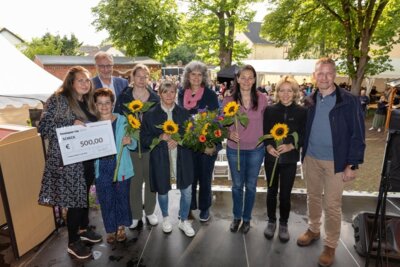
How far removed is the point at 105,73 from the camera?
392 centimetres

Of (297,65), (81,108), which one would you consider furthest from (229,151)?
(297,65)

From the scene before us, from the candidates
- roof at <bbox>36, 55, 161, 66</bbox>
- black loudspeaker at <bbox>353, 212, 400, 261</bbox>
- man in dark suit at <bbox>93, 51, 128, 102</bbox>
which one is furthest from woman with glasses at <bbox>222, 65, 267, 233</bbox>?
roof at <bbox>36, 55, 161, 66</bbox>

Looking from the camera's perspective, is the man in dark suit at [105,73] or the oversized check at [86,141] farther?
the man in dark suit at [105,73]

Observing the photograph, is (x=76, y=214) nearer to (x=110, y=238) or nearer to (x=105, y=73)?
(x=110, y=238)

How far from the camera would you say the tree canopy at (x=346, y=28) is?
36.2ft

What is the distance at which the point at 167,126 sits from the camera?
9.80ft

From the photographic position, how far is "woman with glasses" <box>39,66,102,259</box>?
2904mm

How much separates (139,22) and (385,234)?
78.7 feet

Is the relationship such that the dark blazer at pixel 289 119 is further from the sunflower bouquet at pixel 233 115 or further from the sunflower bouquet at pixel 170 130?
the sunflower bouquet at pixel 170 130

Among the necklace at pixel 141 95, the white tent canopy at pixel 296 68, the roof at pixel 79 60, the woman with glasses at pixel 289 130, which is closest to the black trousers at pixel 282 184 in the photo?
the woman with glasses at pixel 289 130

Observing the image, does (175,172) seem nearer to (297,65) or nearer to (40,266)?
(40,266)

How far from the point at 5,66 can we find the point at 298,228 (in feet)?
16.3

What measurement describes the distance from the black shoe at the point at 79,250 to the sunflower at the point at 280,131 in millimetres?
2493

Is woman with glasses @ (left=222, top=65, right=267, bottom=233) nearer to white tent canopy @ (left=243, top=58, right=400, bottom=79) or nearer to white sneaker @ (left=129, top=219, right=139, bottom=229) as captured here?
white sneaker @ (left=129, top=219, right=139, bottom=229)
